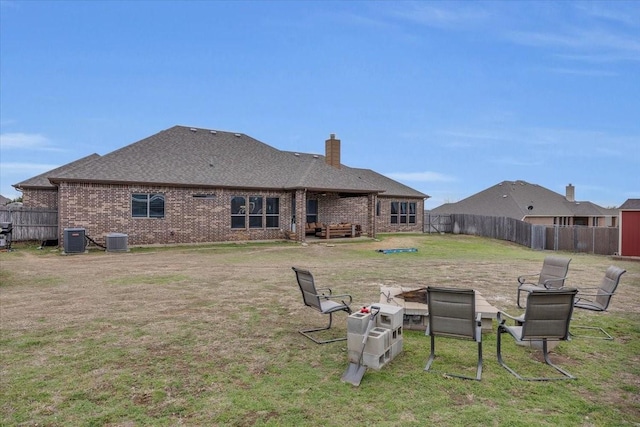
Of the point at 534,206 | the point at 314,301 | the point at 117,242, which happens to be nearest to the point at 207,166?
the point at 117,242

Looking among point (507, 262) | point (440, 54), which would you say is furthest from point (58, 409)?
point (440, 54)

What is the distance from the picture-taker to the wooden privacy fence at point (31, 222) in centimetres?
1923

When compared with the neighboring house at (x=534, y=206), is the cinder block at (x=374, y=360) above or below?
below

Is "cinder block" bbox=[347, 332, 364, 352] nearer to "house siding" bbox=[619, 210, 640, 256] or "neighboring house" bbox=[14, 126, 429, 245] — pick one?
"neighboring house" bbox=[14, 126, 429, 245]

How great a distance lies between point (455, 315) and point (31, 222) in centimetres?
2233

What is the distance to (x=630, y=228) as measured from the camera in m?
17.9

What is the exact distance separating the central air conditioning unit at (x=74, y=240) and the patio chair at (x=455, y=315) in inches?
666

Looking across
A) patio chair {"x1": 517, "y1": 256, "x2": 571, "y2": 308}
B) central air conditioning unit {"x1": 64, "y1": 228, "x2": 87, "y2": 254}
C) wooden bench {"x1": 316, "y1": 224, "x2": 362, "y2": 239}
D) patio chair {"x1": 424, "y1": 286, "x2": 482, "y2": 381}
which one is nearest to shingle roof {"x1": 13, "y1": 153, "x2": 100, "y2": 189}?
central air conditioning unit {"x1": 64, "y1": 228, "x2": 87, "y2": 254}

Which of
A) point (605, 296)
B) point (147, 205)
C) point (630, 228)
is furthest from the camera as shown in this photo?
point (147, 205)

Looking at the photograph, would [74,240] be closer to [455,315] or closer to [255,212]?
[255,212]

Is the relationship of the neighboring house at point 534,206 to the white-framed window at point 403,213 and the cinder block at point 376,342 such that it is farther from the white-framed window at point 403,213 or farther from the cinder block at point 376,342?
the cinder block at point 376,342

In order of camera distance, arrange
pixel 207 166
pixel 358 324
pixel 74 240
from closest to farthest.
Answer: pixel 358 324 → pixel 74 240 → pixel 207 166

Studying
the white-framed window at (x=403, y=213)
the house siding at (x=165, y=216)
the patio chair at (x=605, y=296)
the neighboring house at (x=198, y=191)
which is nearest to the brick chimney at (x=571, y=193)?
the white-framed window at (x=403, y=213)

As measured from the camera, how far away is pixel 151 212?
1962 cm
